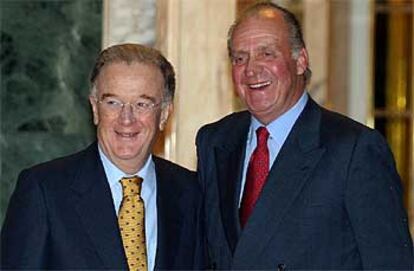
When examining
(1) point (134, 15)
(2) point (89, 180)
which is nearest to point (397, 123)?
(1) point (134, 15)

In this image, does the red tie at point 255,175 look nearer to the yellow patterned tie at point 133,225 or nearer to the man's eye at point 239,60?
the man's eye at point 239,60

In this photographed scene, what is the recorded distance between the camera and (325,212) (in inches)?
137

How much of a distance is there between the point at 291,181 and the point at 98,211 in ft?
1.96

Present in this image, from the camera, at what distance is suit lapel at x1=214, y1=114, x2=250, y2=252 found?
11.9 ft

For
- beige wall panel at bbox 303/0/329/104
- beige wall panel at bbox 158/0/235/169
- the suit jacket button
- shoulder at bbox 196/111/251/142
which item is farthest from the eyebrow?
beige wall panel at bbox 303/0/329/104

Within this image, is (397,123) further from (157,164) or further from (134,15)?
(157,164)

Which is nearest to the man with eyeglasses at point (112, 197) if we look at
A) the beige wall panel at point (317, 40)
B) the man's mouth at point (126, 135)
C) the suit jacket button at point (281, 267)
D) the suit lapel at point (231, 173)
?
the man's mouth at point (126, 135)

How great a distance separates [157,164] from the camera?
11.9 feet

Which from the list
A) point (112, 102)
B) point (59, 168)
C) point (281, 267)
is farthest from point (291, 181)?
point (59, 168)

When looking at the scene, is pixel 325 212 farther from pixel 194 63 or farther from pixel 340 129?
pixel 194 63

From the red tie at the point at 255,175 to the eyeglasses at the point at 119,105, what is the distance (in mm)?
413

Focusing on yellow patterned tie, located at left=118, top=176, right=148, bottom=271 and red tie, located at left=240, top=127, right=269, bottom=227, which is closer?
yellow patterned tie, located at left=118, top=176, right=148, bottom=271

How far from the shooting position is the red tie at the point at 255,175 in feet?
11.9

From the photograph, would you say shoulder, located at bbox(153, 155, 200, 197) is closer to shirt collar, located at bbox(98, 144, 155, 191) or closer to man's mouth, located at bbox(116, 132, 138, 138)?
shirt collar, located at bbox(98, 144, 155, 191)
